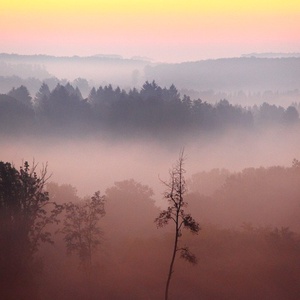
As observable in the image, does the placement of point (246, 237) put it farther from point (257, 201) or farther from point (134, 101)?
point (134, 101)

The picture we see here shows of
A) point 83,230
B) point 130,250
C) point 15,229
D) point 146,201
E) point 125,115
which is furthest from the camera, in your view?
point 125,115

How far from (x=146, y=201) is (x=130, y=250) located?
12863 mm

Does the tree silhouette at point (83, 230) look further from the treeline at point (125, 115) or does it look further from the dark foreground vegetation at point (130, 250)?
the treeline at point (125, 115)

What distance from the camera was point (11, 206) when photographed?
2806cm

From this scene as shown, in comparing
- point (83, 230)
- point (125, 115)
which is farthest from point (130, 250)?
point (125, 115)

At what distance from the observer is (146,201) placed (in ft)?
166

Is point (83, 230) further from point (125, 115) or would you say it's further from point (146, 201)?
point (125, 115)

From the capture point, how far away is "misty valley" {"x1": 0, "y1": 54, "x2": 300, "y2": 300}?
93.5ft

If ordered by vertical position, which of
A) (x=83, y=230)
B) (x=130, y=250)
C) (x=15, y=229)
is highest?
(x=15, y=229)

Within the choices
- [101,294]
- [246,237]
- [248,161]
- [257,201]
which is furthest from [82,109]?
[101,294]

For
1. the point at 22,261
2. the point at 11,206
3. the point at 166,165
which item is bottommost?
the point at 166,165

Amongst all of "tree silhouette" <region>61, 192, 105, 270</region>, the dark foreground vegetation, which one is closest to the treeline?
the dark foreground vegetation

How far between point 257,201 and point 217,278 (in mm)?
23732

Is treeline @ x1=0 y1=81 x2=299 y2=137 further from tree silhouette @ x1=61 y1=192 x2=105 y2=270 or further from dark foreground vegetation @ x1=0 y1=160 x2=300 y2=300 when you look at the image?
tree silhouette @ x1=61 y1=192 x2=105 y2=270
